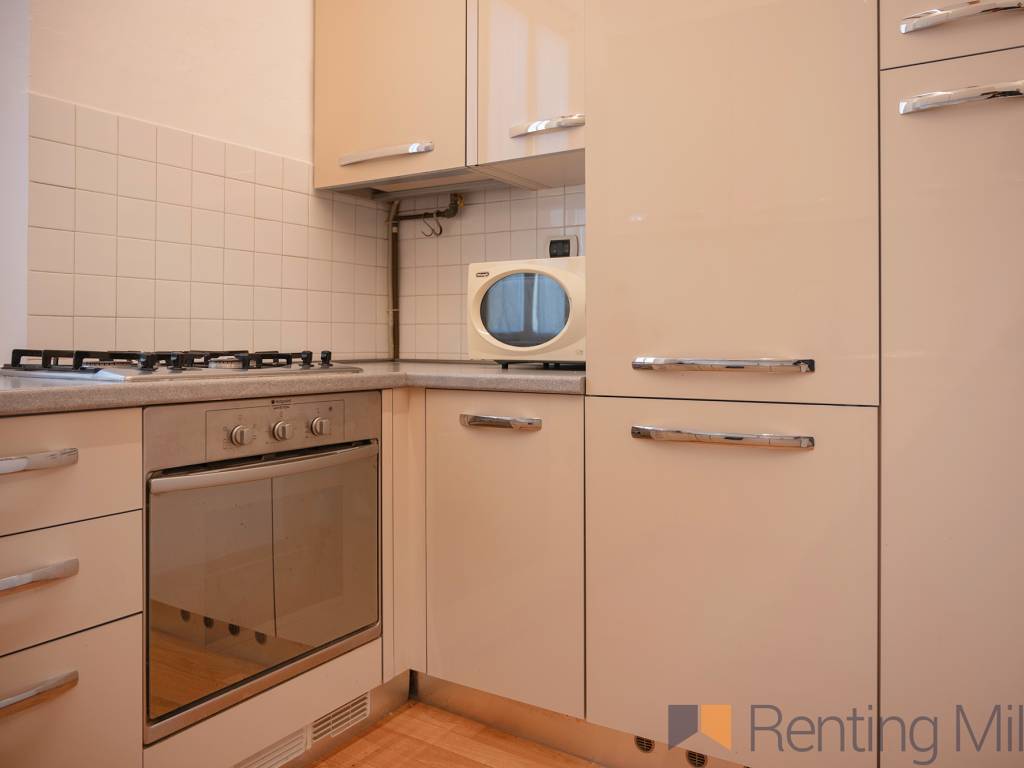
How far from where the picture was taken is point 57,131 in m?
1.63

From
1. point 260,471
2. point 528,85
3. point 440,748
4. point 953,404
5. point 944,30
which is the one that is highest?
point 528,85

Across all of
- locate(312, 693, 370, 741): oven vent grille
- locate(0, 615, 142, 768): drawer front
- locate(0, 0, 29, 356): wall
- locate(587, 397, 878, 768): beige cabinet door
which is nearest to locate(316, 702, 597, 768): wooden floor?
locate(312, 693, 370, 741): oven vent grille

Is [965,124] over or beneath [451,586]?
over

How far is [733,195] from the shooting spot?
1392mm

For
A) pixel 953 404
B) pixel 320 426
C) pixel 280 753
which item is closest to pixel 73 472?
pixel 320 426

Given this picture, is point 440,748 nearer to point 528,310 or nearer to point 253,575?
point 253,575

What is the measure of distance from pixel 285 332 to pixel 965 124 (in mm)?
1743

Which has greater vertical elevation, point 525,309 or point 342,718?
point 525,309

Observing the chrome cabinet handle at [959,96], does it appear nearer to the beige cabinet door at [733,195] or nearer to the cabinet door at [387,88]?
the beige cabinet door at [733,195]

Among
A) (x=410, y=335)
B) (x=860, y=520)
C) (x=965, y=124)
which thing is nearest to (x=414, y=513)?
(x=410, y=335)

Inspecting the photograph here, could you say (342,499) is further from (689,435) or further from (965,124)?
(965,124)

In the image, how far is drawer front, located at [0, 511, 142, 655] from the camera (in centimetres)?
106

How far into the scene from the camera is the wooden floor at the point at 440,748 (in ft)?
5.36

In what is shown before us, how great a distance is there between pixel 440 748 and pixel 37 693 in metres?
0.91
